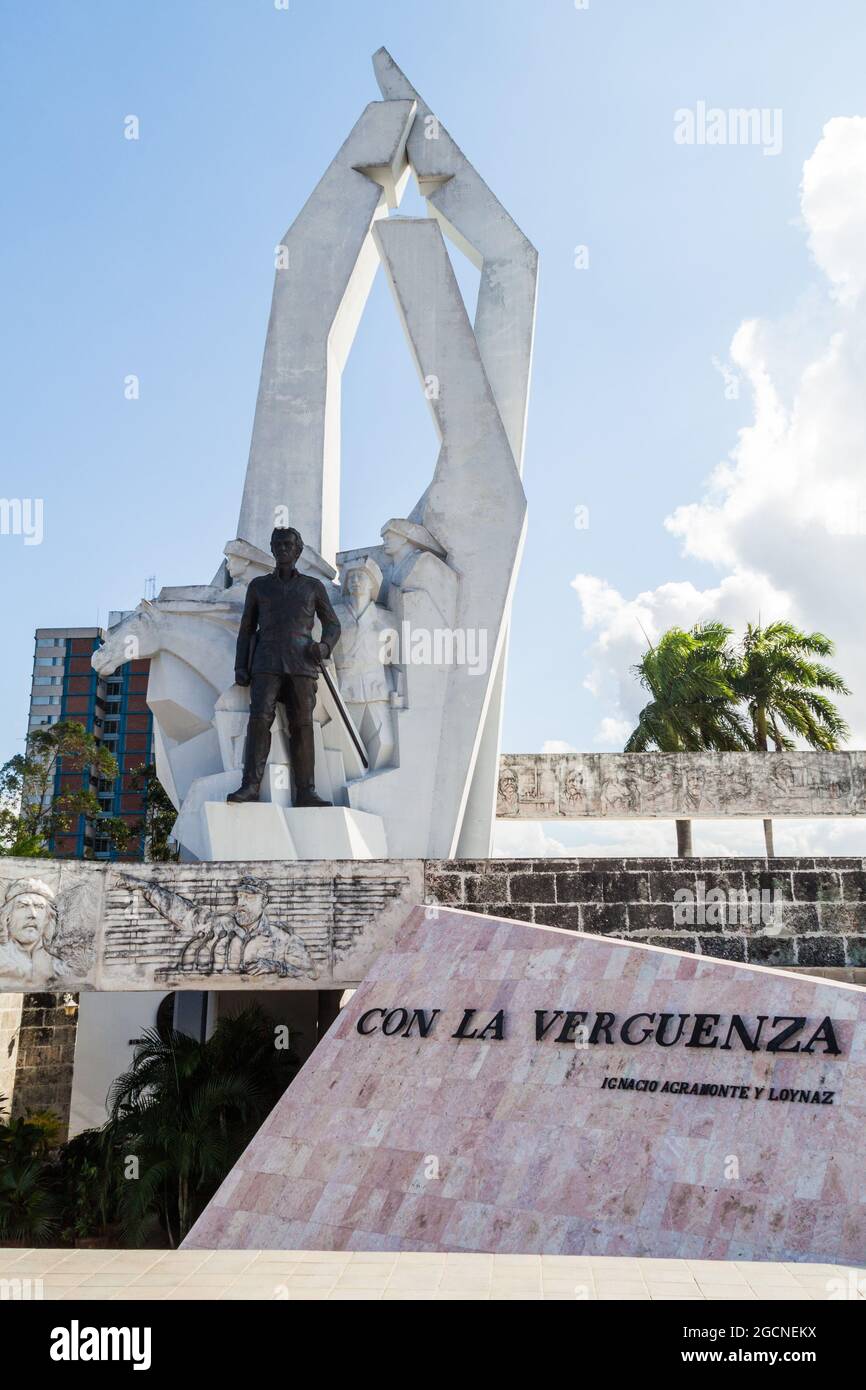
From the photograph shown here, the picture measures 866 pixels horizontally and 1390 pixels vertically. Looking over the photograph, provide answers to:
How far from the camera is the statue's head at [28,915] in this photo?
7.08 meters

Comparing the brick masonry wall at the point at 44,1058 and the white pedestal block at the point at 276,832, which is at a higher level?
the white pedestal block at the point at 276,832

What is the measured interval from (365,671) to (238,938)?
9.98ft

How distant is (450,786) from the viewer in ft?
30.9

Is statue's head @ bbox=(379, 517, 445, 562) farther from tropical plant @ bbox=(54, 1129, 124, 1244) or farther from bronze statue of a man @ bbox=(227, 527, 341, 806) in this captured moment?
tropical plant @ bbox=(54, 1129, 124, 1244)

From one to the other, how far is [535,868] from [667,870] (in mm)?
871

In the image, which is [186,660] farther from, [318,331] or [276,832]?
[318,331]

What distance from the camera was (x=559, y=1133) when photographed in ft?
15.5

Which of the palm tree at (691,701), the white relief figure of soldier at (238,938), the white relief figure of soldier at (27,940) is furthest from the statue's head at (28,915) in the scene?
the palm tree at (691,701)

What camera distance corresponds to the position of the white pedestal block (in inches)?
325

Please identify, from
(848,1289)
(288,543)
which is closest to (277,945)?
(288,543)

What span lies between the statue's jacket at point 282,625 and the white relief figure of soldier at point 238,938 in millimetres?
2105

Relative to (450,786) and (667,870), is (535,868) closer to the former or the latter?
(667,870)

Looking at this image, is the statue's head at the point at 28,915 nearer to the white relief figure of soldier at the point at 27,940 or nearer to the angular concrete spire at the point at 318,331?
the white relief figure of soldier at the point at 27,940

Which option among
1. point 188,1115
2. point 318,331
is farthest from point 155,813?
point 188,1115
